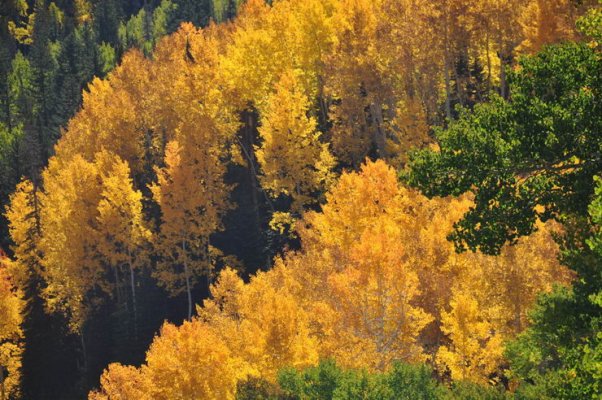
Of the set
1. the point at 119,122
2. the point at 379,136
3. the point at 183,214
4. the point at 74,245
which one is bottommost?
the point at 183,214

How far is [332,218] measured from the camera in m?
40.6

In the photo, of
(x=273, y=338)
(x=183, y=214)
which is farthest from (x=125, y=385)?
(x=183, y=214)

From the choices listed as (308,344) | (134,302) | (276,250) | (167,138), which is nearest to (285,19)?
(167,138)

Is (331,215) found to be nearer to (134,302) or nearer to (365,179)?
(365,179)

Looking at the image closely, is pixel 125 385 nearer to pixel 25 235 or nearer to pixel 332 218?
pixel 332 218

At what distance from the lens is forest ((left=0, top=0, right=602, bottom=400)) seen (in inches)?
555

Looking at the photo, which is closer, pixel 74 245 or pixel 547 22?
pixel 547 22

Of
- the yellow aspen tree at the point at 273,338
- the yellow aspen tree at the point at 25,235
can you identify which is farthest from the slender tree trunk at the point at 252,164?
the yellow aspen tree at the point at 273,338

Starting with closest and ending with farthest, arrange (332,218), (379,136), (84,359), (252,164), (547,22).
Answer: (332,218) < (547,22) < (379,136) < (252,164) < (84,359)

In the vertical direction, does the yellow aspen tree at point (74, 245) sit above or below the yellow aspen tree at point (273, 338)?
above

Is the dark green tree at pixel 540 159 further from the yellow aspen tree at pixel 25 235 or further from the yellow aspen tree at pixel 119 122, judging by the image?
the yellow aspen tree at pixel 25 235

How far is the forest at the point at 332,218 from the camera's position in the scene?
14.1 meters

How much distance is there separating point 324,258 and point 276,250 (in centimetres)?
1225

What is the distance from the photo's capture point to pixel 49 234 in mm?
62000
